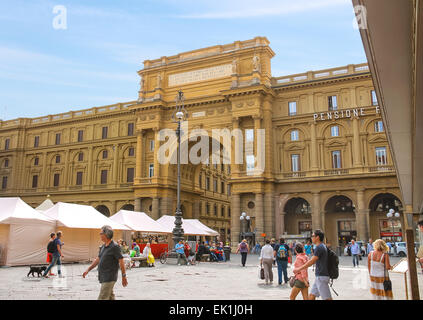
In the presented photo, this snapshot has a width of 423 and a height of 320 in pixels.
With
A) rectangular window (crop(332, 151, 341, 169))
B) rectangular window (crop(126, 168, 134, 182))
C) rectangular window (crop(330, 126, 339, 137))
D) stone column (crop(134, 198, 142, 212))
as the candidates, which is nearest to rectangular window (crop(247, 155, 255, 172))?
rectangular window (crop(332, 151, 341, 169))

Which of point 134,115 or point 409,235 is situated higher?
point 134,115

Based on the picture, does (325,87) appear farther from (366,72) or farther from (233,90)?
(233,90)

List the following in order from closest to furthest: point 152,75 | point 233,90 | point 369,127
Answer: point 369,127 < point 233,90 < point 152,75

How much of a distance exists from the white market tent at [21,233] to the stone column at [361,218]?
26238mm

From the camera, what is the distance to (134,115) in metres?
49.8

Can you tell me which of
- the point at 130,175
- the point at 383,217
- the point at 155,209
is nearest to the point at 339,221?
the point at 383,217

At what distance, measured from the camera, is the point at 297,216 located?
40.6 m

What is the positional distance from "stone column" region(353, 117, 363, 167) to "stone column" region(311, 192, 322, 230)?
462 centimetres

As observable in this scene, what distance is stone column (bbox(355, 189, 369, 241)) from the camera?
35.2 m

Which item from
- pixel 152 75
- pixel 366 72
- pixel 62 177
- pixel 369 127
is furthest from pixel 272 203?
pixel 62 177

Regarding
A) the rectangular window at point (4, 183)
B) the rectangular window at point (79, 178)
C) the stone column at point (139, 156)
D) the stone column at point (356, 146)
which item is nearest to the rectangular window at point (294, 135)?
the stone column at point (356, 146)

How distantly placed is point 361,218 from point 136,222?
2086 centimetres

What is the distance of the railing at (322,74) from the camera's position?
38.5 metres

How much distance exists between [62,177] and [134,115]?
13537 mm
